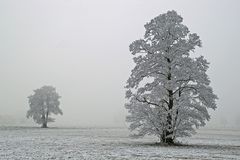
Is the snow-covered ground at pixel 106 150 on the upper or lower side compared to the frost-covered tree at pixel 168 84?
lower

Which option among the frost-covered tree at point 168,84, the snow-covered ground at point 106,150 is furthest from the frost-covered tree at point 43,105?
the frost-covered tree at point 168,84

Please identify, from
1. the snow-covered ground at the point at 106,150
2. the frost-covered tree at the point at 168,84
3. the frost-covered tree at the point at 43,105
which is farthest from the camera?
the frost-covered tree at the point at 43,105

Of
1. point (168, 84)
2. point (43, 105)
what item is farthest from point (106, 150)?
point (43, 105)

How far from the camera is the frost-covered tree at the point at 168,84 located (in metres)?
41.5

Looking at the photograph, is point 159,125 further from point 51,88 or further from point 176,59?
point 51,88

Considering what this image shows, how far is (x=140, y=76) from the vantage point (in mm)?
44031

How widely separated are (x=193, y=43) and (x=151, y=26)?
5557 mm

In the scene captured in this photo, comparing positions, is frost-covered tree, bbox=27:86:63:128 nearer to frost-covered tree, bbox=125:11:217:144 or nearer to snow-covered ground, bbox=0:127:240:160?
snow-covered ground, bbox=0:127:240:160

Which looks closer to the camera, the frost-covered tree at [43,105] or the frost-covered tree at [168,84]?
the frost-covered tree at [168,84]

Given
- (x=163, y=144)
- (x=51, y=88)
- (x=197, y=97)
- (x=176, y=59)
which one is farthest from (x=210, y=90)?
(x=51, y=88)

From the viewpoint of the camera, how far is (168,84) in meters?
40.9

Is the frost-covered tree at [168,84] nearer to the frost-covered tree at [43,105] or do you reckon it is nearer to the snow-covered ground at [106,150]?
the snow-covered ground at [106,150]

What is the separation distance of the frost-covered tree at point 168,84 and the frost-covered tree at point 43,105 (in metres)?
71.2

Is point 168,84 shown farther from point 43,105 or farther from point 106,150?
point 43,105
